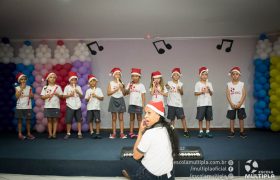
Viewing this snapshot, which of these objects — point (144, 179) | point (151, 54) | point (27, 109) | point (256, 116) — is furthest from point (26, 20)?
point (256, 116)

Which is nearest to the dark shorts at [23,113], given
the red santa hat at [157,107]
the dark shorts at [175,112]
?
the dark shorts at [175,112]

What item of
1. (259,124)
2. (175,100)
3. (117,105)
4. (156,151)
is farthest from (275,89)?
(156,151)

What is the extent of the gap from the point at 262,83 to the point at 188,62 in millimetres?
1842

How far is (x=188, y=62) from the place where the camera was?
779 centimetres

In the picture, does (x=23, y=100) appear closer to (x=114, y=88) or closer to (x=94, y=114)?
(x=94, y=114)

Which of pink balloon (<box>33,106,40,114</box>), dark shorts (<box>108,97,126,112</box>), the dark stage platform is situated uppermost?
dark shorts (<box>108,97,126,112</box>)

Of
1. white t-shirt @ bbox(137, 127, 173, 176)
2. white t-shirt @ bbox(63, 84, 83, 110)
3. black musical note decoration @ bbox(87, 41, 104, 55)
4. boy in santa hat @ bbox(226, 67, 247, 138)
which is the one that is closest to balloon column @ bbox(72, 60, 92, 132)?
black musical note decoration @ bbox(87, 41, 104, 55)

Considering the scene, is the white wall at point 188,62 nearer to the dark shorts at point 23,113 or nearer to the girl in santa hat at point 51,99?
the girl in santa hat at point 51,99

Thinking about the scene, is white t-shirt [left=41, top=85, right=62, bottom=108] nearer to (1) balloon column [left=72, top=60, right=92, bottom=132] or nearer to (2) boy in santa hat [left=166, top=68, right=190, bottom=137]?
(1) balloon column [left=72, top=60, right=92, bottom=132]

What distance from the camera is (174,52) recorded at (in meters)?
7.81

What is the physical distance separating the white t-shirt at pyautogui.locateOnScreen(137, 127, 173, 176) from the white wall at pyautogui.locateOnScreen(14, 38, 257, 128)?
472cm

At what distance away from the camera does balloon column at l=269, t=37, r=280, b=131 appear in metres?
6.92

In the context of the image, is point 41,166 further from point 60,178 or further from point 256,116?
point 256,116

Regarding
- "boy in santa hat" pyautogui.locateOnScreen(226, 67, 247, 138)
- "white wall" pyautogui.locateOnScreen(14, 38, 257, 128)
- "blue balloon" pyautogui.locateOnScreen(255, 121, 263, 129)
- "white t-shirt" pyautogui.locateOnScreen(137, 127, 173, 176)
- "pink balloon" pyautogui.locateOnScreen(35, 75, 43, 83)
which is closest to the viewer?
"white t-shirt" pyautogui.locateOnScreen(137, 127, 173, 176)
